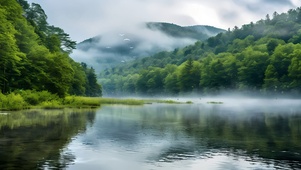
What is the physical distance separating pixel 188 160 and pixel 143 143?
295 inches

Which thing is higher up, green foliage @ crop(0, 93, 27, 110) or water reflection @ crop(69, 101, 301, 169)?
green foliage @ crop(0, 93, 27, 110)

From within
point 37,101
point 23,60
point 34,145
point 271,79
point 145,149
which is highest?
point 271,79

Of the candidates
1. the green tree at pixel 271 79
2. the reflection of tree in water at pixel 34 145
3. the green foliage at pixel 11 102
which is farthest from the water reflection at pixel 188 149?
the green tree at pixel 271 79

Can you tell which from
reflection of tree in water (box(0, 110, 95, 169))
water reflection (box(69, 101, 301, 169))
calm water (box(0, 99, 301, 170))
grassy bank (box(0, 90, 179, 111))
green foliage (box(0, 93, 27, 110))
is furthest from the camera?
Answer: grassy bank (box(0, 90, 179, 111))

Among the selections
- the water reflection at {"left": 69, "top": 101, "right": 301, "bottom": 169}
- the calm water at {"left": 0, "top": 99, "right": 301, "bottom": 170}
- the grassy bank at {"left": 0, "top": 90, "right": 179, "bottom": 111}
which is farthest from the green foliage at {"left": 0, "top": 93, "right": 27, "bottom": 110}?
the water reflection at {"left": 69, "top": 101, "right": 301, "bottom": 169}

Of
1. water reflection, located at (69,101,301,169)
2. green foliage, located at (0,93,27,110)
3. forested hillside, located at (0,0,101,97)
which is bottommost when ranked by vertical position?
water reflection, located at (69,101,301,169)

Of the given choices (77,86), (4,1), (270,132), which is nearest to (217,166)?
(270,132)

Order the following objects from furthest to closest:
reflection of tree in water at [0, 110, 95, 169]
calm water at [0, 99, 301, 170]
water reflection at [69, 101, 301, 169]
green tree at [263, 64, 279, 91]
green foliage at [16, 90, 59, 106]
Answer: green tree at [263, 64, 279, 91]
green foliage at [16, 90, 59, 106]
water reflection at [69, 101, 301, 169]
calm water at [0, 99, 301, 170]
reflection of tree in water at [0, 110, 95, 169]

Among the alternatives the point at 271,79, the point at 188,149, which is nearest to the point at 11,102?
the point at 188,149

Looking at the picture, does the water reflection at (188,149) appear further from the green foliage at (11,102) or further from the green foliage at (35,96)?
the green foliage at (35,96)

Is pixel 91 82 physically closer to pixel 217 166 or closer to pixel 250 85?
pixel 250 85

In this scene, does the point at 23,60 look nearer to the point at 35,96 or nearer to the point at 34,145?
the point at 35,96

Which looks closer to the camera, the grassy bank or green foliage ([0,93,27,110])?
green foliage ([0,93,27,110])

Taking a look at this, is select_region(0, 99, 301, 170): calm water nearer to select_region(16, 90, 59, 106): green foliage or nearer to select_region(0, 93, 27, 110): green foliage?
select_region(0, 93, 27, 110): green foliage
